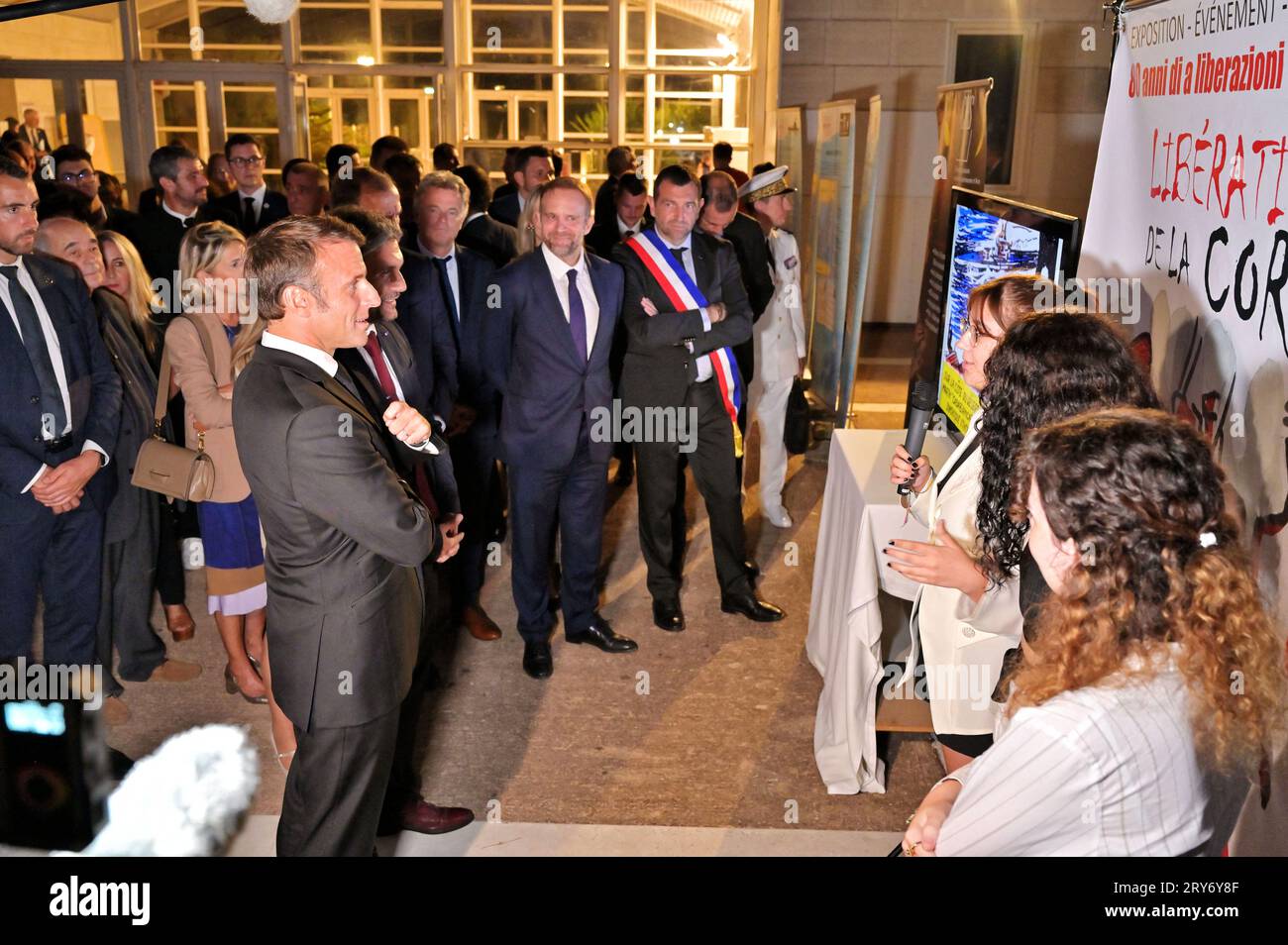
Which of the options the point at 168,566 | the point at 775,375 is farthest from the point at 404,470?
the point at 775,375

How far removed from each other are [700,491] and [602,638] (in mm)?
706

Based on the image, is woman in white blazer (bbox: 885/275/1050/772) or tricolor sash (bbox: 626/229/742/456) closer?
woman in white blazer (bbox: 885/275/1050/772)

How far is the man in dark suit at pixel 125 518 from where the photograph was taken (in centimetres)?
352

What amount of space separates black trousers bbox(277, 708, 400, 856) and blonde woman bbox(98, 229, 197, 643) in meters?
1.94

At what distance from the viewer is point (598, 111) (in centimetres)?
1096

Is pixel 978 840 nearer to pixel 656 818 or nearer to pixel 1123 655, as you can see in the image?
pixel 1123 655

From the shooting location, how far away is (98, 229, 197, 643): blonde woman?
12.2ft

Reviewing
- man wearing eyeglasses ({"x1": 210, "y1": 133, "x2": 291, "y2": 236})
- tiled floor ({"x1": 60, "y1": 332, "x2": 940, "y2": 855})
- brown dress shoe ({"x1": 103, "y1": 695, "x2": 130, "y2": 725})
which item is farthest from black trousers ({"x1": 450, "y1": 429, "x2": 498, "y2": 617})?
man wearing eyeglasses ({"x1": 210, "y1": 133, "x2": 291, "y2": 236})

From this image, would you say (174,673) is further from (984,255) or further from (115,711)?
(984,255)

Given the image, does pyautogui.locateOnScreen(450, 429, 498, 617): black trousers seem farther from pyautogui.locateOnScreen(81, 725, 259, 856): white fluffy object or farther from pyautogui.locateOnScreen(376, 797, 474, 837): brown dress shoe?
pyautogui.locateOnScreen(376, 797, 474, 837): brown dress shoe

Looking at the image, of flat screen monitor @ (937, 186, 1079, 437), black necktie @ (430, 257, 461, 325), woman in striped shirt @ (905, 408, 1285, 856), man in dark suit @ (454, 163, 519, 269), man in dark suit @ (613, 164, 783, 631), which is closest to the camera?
woman in striped shirt @ (905, 408, 1285, 856)

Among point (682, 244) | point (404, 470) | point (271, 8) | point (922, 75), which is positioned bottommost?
point (404, 470)

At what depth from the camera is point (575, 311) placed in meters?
3.80

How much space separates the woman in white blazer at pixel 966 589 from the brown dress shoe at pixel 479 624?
6.65 feet
